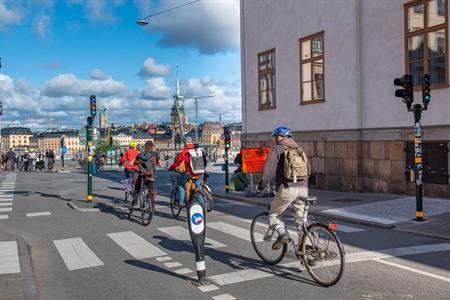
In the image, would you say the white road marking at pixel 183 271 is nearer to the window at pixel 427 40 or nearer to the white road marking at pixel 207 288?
the white road marking at pixel 207 288

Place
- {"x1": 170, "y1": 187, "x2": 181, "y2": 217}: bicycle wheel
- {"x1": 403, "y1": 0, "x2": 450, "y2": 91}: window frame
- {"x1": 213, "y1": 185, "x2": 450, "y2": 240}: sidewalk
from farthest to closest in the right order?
{"x1": 403, "y1": 0, "x2": 450, "y2": 91}: window frame → {"x1": 170, "y1": 187, "x2": 181, "y2": 217}: bicycle wheel → {"x1": 213, "y1": 185, "x2": 450, "y2": 240}: sidewalk

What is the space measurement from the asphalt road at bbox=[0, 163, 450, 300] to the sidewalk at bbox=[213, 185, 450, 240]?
0.55 metres

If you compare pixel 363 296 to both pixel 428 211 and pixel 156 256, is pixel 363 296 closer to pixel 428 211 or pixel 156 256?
pixel 156 256

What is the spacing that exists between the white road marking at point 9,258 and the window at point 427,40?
11422 millimetres

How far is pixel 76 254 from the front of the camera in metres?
8.09

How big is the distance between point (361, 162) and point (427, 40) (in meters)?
4.36

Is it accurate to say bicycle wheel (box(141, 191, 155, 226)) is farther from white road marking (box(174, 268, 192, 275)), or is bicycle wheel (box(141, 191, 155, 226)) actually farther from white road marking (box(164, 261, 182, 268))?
white road marking (box(174, 268, 192, 275))

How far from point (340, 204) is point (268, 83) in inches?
362

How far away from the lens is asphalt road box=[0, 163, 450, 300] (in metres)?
5.81

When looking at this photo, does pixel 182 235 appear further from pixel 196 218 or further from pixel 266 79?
pixel 266 79

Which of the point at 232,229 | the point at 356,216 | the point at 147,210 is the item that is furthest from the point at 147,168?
the point at 356,216

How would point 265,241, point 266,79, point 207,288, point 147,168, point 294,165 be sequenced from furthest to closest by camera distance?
point 266,79 < point 147,168 < point 265,241 < point 294,165 < point 207,288

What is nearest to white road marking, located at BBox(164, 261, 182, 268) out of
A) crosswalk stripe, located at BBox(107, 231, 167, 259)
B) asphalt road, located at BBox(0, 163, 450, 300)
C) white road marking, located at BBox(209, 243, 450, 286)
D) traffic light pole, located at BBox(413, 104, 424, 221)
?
asphalt road, located at BBox(0, 163, 450, 300)

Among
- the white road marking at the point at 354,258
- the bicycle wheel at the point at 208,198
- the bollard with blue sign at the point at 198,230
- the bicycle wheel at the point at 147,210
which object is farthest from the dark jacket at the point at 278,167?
the bicycle wheel at the point at 208,198
